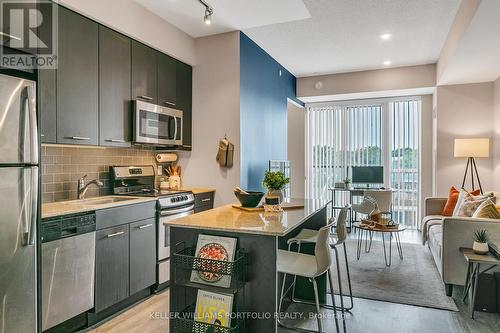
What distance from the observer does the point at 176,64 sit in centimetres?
395

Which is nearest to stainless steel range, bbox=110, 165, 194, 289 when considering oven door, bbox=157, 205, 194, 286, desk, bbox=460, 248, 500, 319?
oven door, bbox=157, 205, 194, 286

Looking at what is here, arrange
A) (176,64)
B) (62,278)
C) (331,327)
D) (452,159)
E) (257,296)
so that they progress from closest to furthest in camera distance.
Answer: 1. (257,296)
2. (62,278)
3. (331,327)
4. (176,64)
5. (452,159)

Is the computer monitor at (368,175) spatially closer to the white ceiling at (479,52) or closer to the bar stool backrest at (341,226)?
the white ceiling at (479,52)

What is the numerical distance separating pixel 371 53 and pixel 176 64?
293 cm

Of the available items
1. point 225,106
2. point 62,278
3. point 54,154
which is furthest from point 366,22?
point 62,278

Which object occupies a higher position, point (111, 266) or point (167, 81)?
point (167, 81)

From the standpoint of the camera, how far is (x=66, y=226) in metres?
2.36

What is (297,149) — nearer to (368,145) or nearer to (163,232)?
(368,145)

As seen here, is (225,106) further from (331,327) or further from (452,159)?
(452,159)

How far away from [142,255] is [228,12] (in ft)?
8.64

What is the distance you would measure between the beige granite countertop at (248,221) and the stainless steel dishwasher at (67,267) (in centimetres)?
90

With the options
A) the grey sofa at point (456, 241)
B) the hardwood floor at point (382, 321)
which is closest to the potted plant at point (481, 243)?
the grey sofa at point (456, 241)

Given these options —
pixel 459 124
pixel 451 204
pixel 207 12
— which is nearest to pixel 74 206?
pixel 207 12

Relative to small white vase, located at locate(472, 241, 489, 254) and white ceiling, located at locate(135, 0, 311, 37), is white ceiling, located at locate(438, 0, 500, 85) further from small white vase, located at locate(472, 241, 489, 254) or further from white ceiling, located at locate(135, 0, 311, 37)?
small white vase, located at locate(472, 241, 489, 254)
